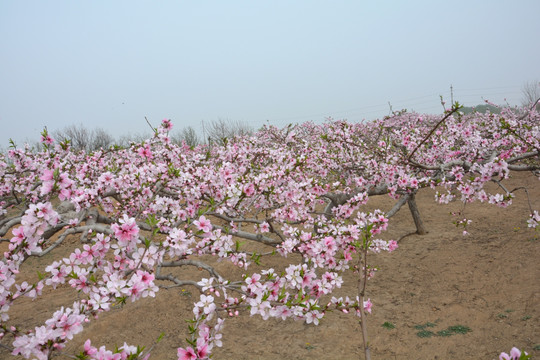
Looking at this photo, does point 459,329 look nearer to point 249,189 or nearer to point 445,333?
point 445,333

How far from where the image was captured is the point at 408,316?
5.15 meters

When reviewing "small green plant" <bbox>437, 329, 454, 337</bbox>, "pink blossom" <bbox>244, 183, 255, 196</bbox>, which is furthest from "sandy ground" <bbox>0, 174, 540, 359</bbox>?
"pink blossom" <bbox>244, 183, 255, 196</bbox>

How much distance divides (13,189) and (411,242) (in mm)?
9053

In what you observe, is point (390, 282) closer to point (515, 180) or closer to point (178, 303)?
point (178, 303)

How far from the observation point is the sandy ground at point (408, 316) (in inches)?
171

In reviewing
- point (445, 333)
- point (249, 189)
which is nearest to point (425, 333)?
point (445, 333)

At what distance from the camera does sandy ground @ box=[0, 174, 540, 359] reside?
4.35 m

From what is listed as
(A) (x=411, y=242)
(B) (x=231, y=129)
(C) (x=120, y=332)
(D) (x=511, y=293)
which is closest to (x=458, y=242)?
(A) (x=411, y=242)

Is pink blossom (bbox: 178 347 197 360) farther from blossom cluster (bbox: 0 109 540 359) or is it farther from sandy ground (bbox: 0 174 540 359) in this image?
sandy ground (bbox: 0 174 540 359)

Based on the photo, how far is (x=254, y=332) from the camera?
199 inches

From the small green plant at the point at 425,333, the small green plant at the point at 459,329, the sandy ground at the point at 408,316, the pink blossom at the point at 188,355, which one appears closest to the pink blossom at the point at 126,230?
the pink blossom at the point at 188,355

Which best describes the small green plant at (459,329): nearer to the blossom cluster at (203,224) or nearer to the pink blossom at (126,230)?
the blossom cluster at (203,224)

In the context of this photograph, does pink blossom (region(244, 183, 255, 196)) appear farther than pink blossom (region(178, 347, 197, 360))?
Yes

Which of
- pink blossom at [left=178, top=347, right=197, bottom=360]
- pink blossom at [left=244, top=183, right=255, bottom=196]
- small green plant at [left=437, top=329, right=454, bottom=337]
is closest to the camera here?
pink blossom at [left=178, top=347, right=197, bottom=360]
